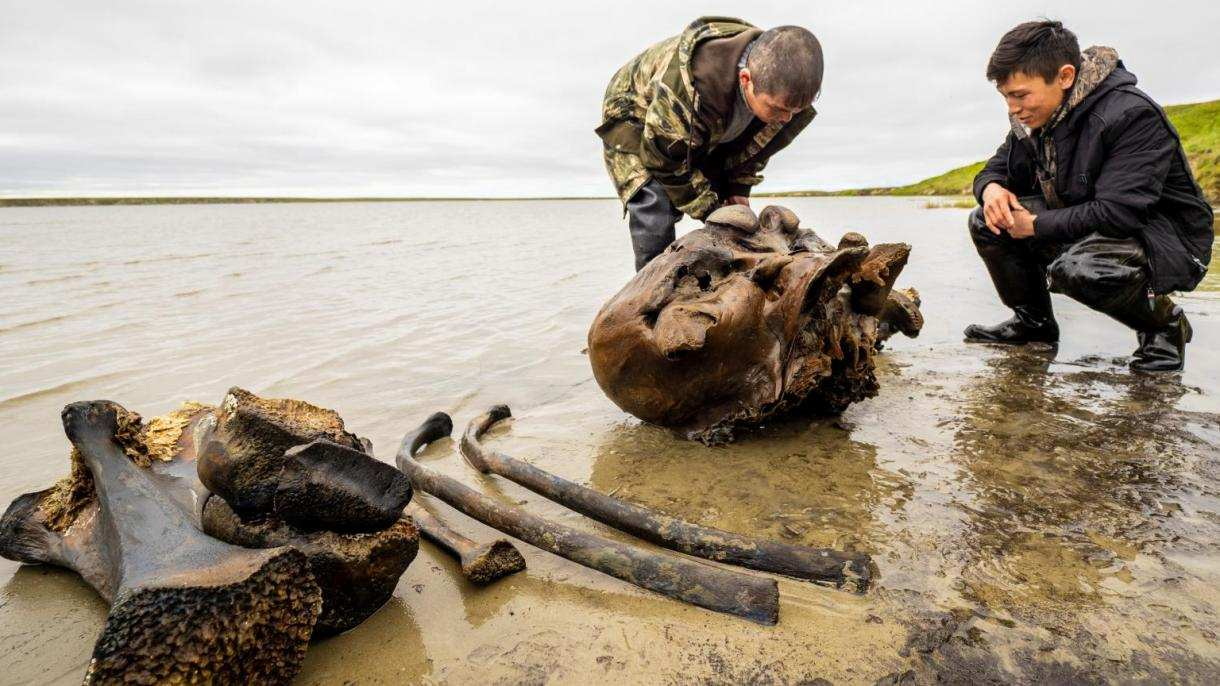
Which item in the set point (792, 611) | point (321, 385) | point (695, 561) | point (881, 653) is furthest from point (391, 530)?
point (321, 385)

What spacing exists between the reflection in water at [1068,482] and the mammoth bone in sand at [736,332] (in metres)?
0.71

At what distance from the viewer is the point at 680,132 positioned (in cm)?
373

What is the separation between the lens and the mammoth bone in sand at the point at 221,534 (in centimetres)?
122

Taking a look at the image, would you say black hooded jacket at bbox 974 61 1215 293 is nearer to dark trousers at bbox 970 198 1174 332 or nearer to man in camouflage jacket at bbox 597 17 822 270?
dark trousers at bbox 970 198 1174 332

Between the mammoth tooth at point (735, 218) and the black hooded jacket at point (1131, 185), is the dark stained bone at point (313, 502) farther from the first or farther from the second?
the black hooded jacket at point (1131, 185)

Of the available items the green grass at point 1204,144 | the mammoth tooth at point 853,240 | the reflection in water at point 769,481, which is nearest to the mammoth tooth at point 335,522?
the reflection in water at point 769,481

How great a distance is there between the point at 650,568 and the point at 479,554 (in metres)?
0.51

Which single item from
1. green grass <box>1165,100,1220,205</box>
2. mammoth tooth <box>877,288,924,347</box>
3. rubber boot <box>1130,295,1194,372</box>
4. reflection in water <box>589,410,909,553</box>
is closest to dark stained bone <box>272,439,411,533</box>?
reflection in water <box>589,410,909,553</box>

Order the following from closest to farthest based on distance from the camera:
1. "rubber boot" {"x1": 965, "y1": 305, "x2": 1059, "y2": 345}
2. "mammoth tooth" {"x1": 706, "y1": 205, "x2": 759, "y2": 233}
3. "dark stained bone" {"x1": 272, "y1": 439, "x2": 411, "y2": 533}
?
"dark stained bone" {"x1": 272, "y1": 439, "x2": 411, "y2": 533}, "mammoth tooth" {"x1": 706, "y1": 205, "x2": 759, "y2": 233}, "rubber boot" {"x1": 965, "y1": 305, "x2": 1059, "y2": 345}

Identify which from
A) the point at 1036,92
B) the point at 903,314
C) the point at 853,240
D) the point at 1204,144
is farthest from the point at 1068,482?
the point at 1204,144

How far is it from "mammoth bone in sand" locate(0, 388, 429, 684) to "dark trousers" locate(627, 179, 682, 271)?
274 cm

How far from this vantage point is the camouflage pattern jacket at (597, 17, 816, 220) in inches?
145

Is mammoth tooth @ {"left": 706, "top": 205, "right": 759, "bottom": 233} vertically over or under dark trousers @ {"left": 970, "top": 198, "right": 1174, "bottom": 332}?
over

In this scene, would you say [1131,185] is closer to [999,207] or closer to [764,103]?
[999,207]
